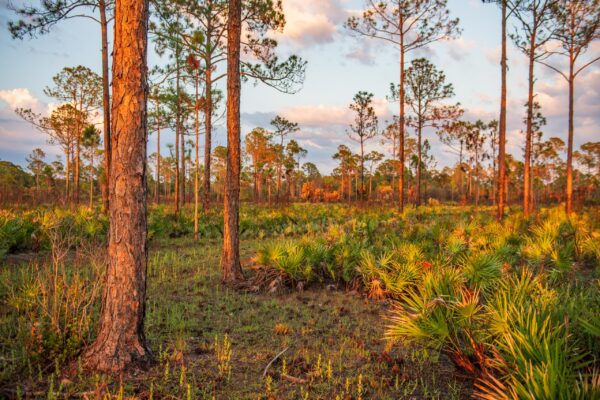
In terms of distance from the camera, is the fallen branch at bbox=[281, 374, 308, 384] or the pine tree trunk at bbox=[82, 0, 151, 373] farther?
the pine tree trunk at bbox=[82, 0, 151, 373]

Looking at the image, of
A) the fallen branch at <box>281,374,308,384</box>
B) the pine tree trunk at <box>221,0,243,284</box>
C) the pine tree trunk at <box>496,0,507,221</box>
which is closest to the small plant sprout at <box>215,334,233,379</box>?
the fallen branch at <box>281,374,308,384</box>

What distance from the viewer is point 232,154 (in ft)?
23.7

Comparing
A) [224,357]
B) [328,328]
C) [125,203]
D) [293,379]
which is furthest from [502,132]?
[125,203]

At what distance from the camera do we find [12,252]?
31.2 feet

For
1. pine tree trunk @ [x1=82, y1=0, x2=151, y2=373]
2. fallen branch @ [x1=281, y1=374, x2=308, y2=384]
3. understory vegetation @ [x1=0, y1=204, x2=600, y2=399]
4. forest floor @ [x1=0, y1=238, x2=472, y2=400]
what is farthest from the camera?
pine tree trunk @ [x1=82, y1=0, x2=151, y2=373]

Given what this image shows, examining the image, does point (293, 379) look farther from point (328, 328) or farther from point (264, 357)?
point (328, 328)

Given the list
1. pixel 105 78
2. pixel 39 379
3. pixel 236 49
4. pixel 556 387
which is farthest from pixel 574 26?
pixel 39 379

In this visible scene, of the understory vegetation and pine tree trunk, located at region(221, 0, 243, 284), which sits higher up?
pine tree trunk, located at region(221, 0, 243, 284)

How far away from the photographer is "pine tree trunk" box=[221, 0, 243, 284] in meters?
7.25

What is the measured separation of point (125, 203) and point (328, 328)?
10.5ft

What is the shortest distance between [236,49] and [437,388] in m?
6.60

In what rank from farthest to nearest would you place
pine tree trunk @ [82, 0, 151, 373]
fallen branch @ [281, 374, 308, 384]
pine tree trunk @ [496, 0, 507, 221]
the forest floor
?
pine tree trunk @ [496, 0, 507, 221] → pine tree trunk @ [82, 0, 151, 373] → fallen branch @ [281, 374, 308, 384] → the forest floor

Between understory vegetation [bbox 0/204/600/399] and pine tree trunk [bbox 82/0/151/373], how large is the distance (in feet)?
1.01

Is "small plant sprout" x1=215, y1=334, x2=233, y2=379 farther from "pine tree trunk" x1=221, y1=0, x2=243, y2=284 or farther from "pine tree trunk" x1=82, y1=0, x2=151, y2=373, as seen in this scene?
"pine tree trunk" x1=221, y1=0, x2=243, y2=284
